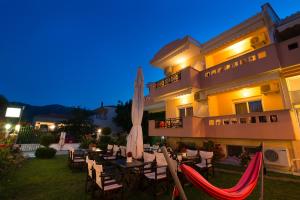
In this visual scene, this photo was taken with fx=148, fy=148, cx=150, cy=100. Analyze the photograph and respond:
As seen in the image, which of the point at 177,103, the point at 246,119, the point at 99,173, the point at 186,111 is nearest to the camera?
the point at 99,173

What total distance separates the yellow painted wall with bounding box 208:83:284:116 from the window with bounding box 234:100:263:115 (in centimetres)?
25

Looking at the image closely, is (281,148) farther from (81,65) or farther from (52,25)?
(81,65)

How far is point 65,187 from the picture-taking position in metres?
5.45

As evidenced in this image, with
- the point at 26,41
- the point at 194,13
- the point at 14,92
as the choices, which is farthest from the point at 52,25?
the point at 14,92

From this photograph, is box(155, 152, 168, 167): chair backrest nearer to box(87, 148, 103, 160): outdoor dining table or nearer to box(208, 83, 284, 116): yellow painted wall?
box(87, 148, 103, 160): outdoor dining table

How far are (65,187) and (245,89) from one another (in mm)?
11170

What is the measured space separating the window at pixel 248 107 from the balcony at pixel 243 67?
2.16 metres

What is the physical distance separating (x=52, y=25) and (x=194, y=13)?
6472 cm

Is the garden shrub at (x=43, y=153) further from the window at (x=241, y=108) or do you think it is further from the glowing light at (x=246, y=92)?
the glowing light at (x=246, y=92)

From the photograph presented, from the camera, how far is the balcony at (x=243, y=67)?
25.1 ft

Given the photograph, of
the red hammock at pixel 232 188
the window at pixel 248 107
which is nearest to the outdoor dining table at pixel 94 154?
the red hammock at pixel 232 188

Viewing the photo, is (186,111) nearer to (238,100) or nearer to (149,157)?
(238,100)

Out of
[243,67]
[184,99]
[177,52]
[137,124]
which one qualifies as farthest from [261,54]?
[137,124]

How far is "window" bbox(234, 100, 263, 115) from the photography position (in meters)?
9.29
